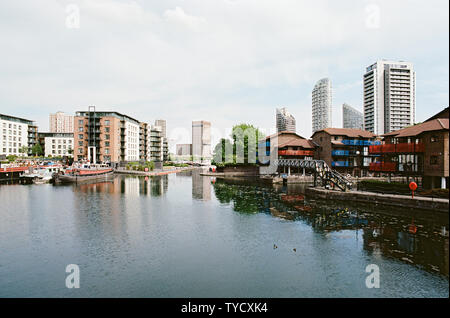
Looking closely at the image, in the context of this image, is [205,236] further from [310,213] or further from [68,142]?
[68,142]

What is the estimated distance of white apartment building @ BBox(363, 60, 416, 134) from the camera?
166 meters

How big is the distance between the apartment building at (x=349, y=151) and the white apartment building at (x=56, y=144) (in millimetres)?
159825

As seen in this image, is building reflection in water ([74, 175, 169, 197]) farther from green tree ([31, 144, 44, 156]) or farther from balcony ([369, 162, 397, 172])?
green tree ([31, 144, 44, 156])

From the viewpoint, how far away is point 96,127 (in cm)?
12538

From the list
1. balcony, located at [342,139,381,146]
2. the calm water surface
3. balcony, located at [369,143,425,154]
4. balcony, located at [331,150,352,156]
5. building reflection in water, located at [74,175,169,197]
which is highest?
balcony, located at [342,139,381,146]

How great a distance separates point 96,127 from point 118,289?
404 feet

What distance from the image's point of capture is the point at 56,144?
17700 cm

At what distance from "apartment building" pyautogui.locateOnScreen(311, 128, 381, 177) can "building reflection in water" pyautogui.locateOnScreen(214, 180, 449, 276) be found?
38.2 meters

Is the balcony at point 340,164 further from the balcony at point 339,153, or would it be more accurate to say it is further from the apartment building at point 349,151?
the balcony at point 339,153

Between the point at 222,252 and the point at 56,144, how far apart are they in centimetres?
19071

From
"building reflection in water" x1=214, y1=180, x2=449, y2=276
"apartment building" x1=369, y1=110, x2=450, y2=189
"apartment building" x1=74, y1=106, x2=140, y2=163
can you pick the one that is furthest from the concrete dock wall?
"apartment building" x1=74, y1=106, x2=140, y2=163

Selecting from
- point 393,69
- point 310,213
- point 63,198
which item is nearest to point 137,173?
point 63,198

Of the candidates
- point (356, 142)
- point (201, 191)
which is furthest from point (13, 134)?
point (356, 142)

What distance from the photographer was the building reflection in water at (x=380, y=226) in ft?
68.8
